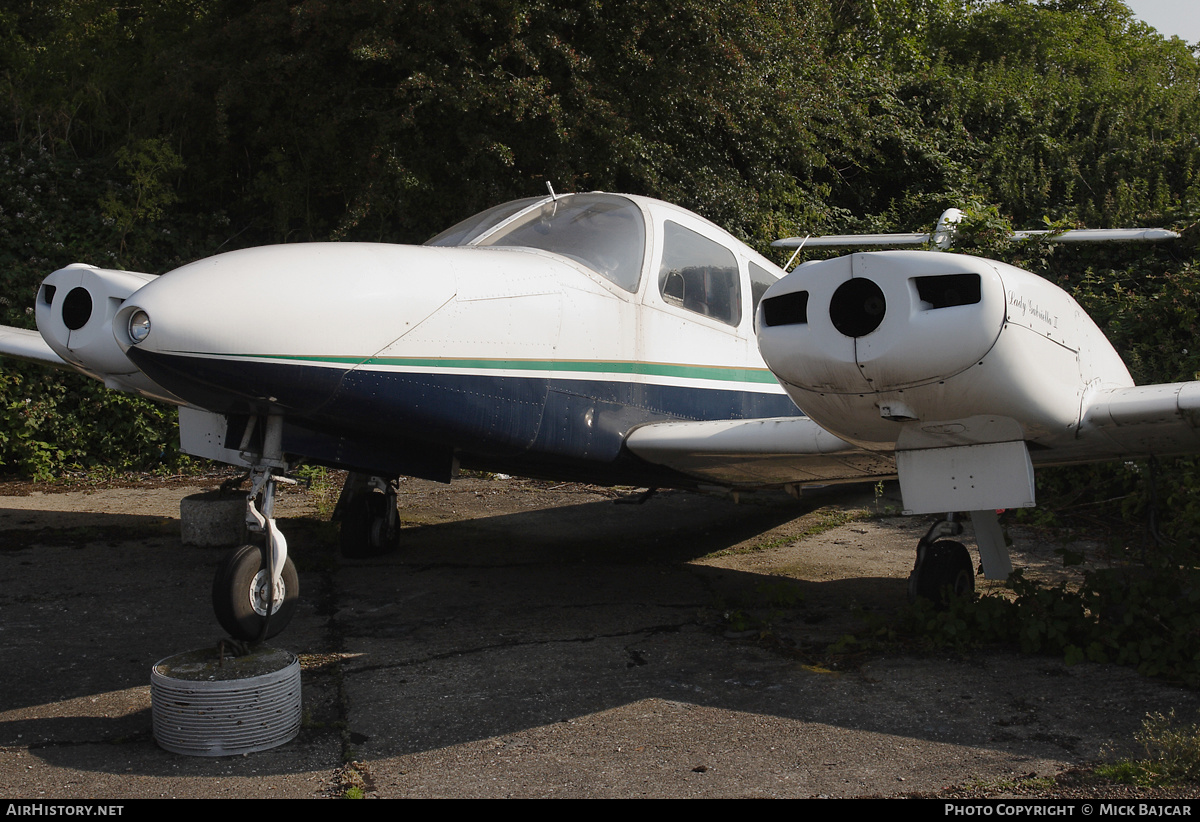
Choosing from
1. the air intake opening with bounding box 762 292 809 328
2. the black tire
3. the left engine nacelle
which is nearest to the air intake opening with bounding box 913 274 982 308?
the air intake opening with bounding box 762 292 809 328

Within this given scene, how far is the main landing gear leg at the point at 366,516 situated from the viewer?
7027 mm

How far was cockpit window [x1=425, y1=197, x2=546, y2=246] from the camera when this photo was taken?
5719mm

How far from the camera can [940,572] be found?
508 cm

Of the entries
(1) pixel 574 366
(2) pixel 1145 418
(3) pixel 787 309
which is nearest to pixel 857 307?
(3) pixel 787 309

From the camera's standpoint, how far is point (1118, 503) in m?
8.23

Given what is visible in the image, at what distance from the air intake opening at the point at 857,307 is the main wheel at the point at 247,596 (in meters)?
2.54

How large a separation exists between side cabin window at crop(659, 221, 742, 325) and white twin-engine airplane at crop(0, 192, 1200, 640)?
0.06 ft

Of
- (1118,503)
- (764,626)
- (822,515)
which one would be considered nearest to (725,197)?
(822,515)

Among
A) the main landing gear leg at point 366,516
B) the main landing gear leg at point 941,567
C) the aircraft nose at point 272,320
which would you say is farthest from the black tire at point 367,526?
the main landing gear leg at point 941,567

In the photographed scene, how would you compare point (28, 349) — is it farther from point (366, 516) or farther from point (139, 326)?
point (139, 326)

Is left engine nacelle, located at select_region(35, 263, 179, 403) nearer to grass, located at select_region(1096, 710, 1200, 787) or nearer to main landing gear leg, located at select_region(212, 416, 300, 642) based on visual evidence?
main landing gear leg, located at select_region(212, 416, 300, 642)

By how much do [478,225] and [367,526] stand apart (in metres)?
2.47

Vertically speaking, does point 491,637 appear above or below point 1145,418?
below

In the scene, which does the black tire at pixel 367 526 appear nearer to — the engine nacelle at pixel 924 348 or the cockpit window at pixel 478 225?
the cockpit window at pixel 478 225
